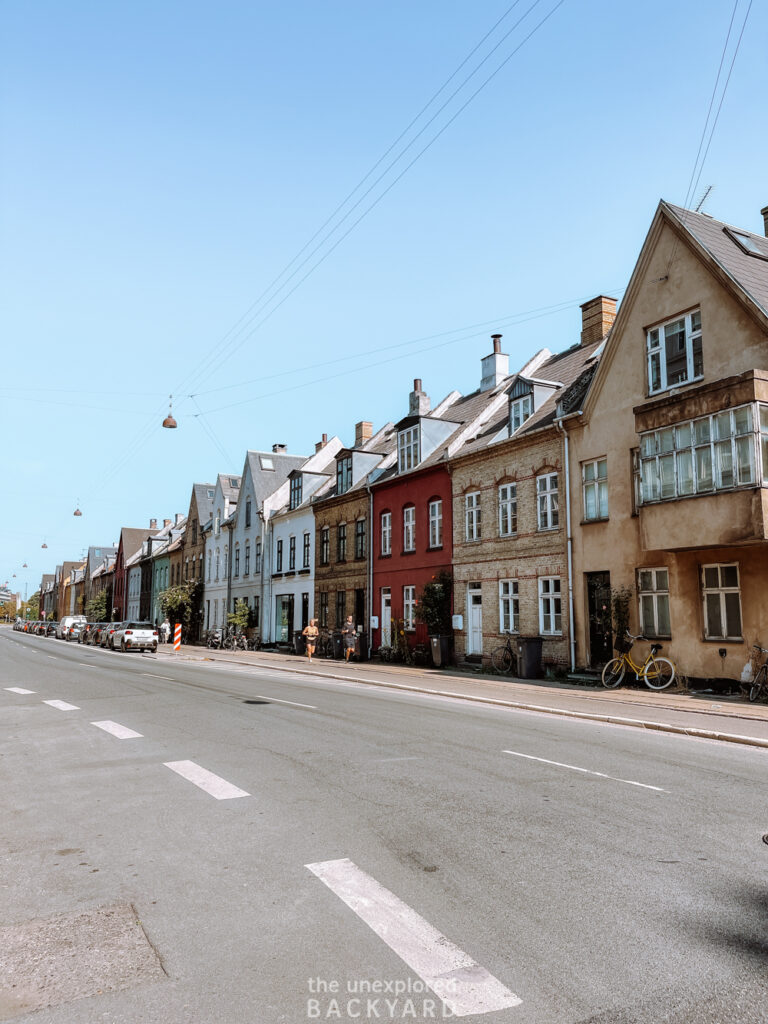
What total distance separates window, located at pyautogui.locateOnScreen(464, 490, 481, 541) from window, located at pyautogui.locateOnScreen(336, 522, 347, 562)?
404 inches

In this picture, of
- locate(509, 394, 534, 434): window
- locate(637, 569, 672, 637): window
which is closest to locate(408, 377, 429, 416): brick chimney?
locate(509, 394, 534, 434): window

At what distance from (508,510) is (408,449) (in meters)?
7.84

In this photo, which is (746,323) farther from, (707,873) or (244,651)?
(244,651)

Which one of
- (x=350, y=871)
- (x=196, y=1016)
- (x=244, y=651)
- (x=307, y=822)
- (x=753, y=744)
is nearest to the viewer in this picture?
(x=196, y=1016)

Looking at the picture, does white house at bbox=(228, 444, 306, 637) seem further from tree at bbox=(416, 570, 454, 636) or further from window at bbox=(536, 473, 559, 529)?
window at bbox=(536, 473, 559, 529)

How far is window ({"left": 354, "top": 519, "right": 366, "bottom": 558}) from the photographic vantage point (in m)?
34.8

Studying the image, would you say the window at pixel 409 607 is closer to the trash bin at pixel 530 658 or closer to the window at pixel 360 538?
the window at pixel 360 538

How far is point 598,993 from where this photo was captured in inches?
139

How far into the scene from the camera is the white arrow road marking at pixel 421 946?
3508mm

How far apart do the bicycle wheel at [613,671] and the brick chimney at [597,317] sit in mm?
12507

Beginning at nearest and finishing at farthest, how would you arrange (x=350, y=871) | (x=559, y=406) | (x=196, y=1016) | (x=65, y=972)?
(x=196, y=1016), (x=65, y=972), (x=350, y=871), (x=559, y=406)

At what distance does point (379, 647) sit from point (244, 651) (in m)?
12.6

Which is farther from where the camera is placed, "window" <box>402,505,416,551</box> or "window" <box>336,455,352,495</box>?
"window" <box>336,455,352,495</box>

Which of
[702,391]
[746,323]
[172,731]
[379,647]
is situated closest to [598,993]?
[172,731]
